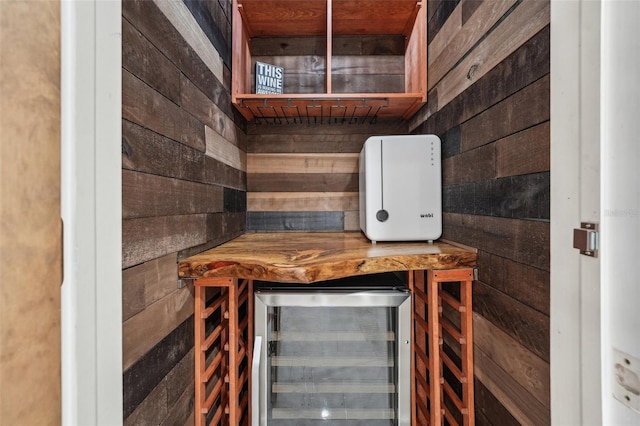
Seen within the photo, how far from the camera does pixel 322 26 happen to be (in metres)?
1.59

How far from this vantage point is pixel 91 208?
2.05 ft

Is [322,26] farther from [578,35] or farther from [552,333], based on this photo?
[552,333]

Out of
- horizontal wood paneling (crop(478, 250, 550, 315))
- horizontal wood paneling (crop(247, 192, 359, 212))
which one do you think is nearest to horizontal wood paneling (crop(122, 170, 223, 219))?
horizontal wood paneling (crop(247, 192, 359, 212))

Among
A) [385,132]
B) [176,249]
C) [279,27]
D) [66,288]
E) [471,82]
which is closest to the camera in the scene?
[66,288]

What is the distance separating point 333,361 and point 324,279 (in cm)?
52

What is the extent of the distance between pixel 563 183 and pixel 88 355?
1074 millimetres

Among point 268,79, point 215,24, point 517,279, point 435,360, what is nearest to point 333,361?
point 435,360

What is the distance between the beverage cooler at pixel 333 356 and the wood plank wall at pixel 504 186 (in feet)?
0.94

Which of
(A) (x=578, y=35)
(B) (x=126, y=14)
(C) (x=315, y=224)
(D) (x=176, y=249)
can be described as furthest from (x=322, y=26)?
(D) (x=176, y=249)

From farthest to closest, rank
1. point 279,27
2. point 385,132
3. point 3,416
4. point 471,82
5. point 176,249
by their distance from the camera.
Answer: point 385,132 < point 279,27 < point 471,82 < point 176,249 < point 3,416

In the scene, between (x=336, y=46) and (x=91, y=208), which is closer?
(x=91, y=208)

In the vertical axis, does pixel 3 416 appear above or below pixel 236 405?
above

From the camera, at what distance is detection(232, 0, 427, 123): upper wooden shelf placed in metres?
1.40

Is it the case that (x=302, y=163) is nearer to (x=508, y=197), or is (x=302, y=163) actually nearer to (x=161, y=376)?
(x=508, y=197)
